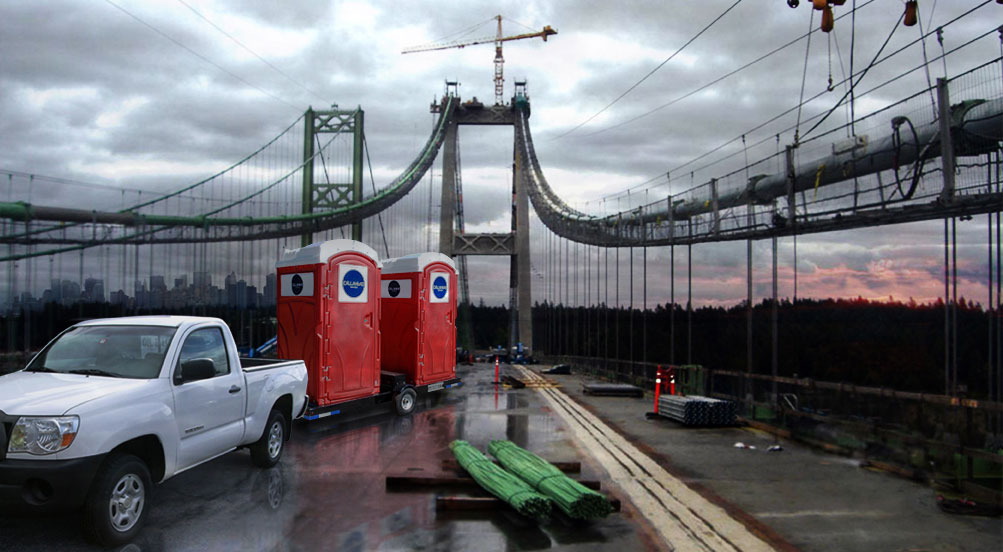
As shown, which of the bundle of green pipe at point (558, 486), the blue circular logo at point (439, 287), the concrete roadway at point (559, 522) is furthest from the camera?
the blue circular logo at point (439, 287)

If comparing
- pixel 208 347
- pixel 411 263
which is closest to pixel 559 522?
pixel 208 347

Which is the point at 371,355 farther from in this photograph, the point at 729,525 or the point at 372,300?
the point at 729,525

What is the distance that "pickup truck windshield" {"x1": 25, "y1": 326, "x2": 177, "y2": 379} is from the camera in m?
6.57

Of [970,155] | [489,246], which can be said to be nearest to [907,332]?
[970,155]

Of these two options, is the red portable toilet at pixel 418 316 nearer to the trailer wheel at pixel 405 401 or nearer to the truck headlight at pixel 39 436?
the trailer wheel at pixel 405 401

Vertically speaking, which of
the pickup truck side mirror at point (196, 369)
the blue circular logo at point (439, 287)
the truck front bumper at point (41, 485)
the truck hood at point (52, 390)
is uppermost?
the blue circular logo at point (439, 287)

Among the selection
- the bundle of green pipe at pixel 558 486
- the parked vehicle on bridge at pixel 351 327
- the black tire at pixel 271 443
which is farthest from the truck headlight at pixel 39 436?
the parked vehicle on bridge at pixel 351 327

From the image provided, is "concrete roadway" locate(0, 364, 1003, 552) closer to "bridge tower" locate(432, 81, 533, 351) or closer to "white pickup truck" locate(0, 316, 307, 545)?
"white pickup truck" locate(0, 316, 307, 545)

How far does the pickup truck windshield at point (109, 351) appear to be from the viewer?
6574 mm

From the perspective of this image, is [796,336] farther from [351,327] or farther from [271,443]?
[271,443]

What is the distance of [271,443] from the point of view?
342 inches

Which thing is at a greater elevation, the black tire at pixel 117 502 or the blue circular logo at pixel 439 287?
the blue circular logo at pixel 439 287

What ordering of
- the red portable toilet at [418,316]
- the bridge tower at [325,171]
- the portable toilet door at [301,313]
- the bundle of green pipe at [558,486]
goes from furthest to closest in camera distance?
the bridge tower at [325,171] < the red portable toilet at [418,316] < the portable toilet door at [301,313] < the bundle of green pipe at [558,486]

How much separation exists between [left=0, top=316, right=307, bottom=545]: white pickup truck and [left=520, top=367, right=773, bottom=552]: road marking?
4.79 m
